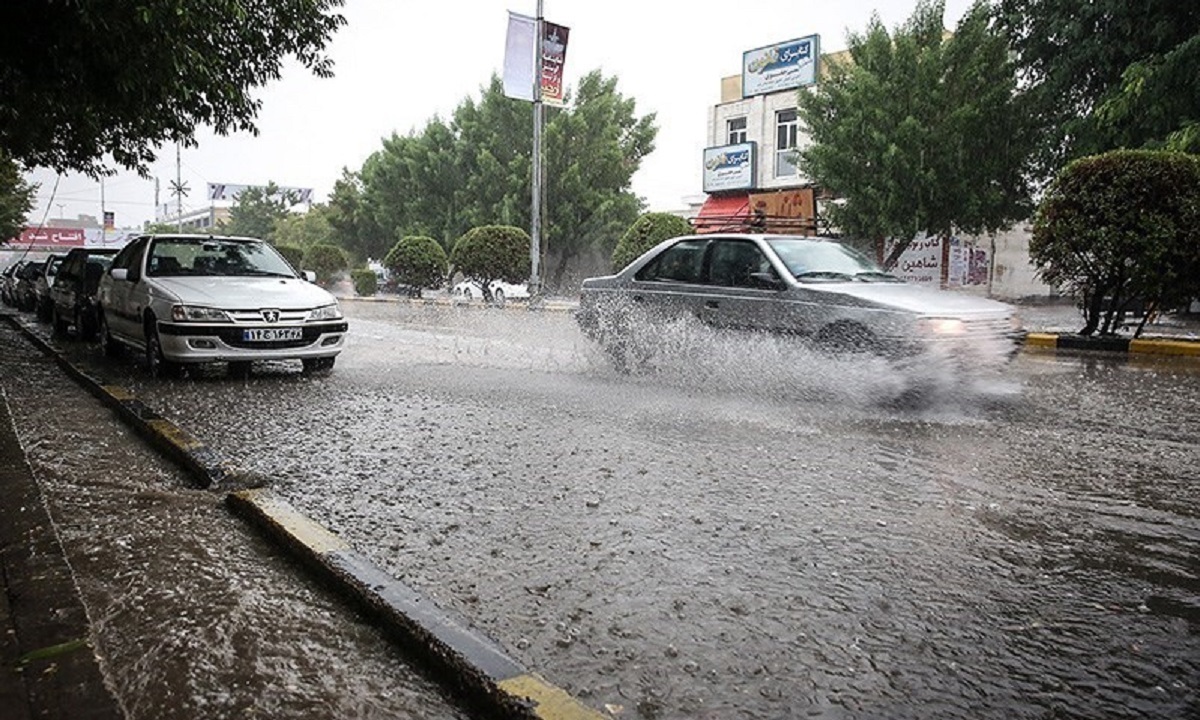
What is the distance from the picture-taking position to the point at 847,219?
25797 millimetres

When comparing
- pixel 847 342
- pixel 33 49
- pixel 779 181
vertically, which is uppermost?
pixel 779 181

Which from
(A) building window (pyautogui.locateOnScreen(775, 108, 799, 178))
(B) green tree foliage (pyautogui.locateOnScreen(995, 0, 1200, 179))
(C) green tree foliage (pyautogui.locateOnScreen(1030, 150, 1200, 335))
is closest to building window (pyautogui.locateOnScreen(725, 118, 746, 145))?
(A) building window (pyautogui.locateOnScreen(775, 108, 799, 178))

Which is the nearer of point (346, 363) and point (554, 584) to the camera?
point (554, 584)

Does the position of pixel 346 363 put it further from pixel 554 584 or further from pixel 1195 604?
pixel 1195 604

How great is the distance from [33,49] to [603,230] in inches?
1407

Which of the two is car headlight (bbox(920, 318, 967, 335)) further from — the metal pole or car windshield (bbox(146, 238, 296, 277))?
the metal pole

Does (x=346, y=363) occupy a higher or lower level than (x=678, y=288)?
lower

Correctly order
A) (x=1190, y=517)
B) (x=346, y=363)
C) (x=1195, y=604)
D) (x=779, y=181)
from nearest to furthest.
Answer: (x=1195, y=604)
(x=1190, y=517)
(x=346, y=363)
(x=779, y=181)

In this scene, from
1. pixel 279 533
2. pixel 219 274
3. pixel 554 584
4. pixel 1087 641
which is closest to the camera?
pixel 1087 641

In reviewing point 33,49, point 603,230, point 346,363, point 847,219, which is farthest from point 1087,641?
point 603,230

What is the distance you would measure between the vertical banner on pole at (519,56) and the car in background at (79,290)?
12.1 meters

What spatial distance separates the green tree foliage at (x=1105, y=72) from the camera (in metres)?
19.3

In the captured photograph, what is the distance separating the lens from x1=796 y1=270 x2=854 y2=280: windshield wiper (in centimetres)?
802

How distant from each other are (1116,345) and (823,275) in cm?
701
